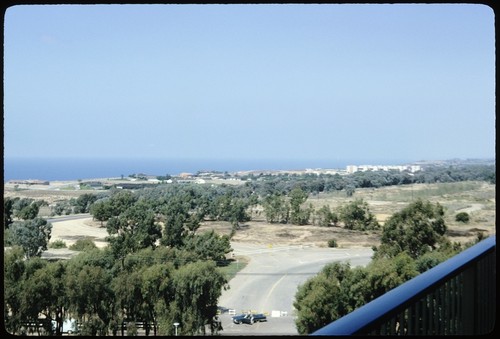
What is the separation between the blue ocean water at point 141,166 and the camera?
196 inches

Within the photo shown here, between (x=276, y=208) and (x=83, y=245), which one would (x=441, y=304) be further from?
(x=83, y=245)

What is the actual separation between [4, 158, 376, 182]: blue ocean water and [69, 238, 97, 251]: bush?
44.8 inches

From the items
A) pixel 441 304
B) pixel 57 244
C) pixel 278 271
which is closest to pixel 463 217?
pixel 278 271

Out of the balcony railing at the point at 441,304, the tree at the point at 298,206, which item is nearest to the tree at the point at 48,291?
the tree at the point at 298,206

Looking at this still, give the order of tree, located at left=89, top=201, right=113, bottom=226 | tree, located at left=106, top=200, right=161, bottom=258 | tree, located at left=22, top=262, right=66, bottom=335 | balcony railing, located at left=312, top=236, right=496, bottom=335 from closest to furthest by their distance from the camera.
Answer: balcony railing, located at left=312, top=236, right=496, bottom=335, tree, located at left=22, top=262, right=66, bottom=335, tree, located at left=89, top=201, right=113, bottom=226, tree, located at left=106, top=200, right=161, bottom=258

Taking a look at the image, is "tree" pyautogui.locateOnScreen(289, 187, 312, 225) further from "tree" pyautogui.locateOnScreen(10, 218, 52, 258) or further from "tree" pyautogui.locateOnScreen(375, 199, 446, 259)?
"tree" pyautogui.locateOnScreen(10, 218, 52, 258)

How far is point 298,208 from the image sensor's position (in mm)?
6676

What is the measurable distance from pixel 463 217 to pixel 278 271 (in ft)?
8.53

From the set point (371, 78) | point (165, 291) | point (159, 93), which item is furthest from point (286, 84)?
point (165, 291)

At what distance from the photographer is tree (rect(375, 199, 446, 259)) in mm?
6805

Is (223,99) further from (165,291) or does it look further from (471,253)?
(471,253)

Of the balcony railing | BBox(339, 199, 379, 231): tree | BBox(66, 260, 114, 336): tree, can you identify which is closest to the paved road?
BBox(339, 199, 379, 231): tree

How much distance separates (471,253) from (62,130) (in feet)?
14.9

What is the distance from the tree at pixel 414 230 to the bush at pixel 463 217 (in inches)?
8.8
